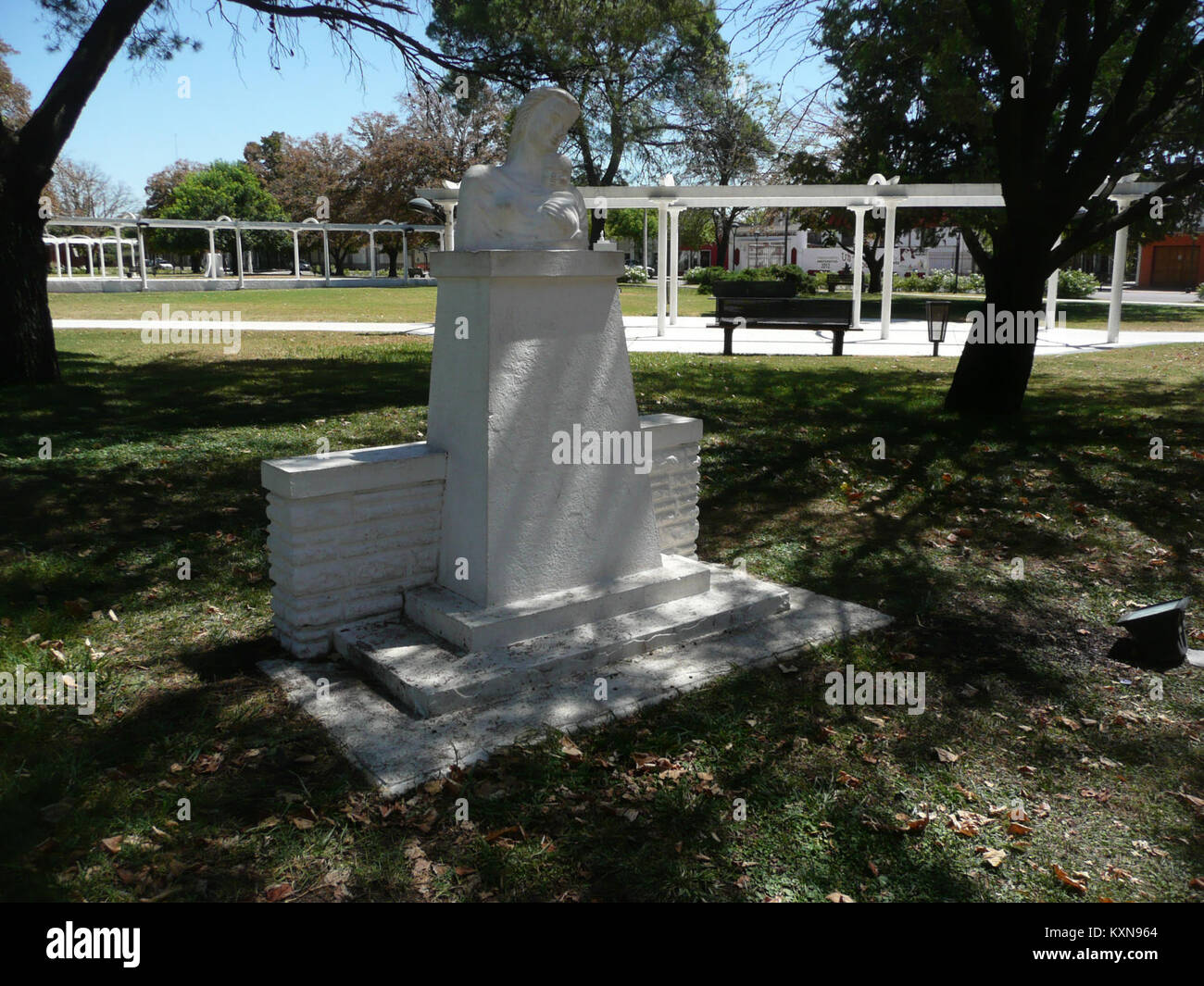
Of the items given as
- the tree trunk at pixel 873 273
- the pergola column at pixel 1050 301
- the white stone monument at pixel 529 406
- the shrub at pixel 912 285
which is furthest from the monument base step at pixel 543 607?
the shrub at pixel 912 285

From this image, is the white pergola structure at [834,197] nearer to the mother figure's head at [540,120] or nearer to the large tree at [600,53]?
the large tree at [600,53]

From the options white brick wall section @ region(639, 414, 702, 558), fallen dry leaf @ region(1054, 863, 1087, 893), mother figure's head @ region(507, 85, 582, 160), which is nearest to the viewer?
fallen dry leaf @ region(1054, 863, 1087, 893)

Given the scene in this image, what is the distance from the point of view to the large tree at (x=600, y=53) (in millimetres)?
11719

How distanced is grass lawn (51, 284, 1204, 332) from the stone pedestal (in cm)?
1616

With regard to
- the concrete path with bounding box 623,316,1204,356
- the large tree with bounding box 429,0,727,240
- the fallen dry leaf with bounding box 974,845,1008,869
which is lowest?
the fallen dry leaf with bounding box 974,845,1008,869

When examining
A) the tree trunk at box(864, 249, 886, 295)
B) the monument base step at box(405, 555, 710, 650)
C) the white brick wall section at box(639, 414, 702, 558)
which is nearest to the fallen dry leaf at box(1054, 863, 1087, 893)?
the monument base step at box(405, 555, 710, 650)

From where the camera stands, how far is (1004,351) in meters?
9.23

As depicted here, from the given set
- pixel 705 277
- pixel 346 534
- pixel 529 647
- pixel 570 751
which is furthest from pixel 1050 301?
pixel 705 277

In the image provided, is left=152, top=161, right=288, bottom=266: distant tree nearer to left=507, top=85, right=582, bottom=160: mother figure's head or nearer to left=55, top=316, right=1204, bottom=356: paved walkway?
left=55, top=316, right=1204, bottom=356: paved walkway

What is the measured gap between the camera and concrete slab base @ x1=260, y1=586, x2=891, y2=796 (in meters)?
3.42

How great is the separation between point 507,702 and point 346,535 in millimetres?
1083

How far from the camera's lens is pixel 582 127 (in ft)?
88.9

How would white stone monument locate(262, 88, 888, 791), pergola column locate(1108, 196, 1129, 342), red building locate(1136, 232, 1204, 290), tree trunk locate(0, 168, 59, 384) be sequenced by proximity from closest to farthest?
white stone monument locate(262, 88, 888, 791) < tree trunk locate(0, 168, 59, 384) < pergola column locate(1108, 196, 1129, 342) < red building locate(1136, 232, 1204, 290)

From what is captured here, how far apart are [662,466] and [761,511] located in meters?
1.85
